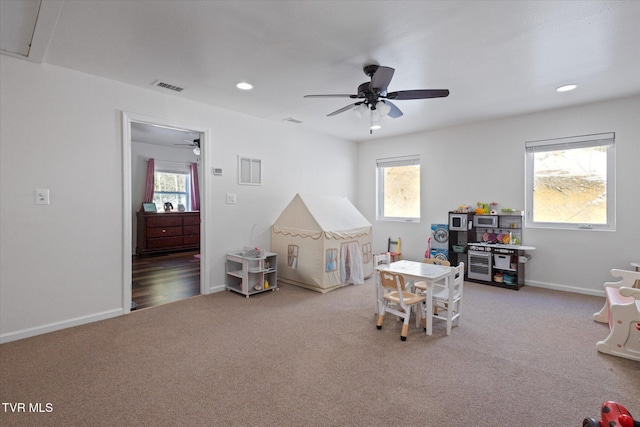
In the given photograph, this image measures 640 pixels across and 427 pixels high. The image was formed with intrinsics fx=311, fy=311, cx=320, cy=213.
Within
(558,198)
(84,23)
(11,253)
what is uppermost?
→ (84,23)

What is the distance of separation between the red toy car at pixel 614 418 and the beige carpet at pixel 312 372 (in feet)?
0.98

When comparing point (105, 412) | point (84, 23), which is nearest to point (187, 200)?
point (84, 23)

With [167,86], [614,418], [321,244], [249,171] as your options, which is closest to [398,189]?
[321,244]

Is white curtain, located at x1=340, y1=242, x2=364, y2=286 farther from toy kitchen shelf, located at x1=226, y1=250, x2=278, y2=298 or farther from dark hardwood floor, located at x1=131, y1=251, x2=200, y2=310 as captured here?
dark hardwood floor, located at x1=131, y1=251, x2=200, y2=310

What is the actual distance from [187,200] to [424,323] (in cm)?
690

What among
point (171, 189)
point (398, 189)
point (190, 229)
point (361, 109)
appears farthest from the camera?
point (171, 189)

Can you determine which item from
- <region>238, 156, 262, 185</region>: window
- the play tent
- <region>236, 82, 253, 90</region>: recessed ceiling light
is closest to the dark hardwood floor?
the play tent

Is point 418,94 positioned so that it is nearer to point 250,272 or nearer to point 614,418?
point 614,418

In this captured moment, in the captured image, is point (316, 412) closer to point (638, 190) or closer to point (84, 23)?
point (84, 23)

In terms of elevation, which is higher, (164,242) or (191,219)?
(191,219)

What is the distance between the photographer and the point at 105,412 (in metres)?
1.84

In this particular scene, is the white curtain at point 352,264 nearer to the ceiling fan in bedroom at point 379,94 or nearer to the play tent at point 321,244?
the play tent at point 321,244

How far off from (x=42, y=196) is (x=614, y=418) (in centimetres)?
435

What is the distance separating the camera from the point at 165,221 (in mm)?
7074
